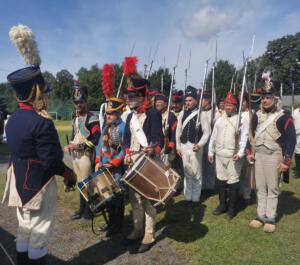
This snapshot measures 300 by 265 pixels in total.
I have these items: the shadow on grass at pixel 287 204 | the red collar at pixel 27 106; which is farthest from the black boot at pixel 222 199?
the red collar at pixel 27 106

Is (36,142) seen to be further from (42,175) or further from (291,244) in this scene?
(291,244)

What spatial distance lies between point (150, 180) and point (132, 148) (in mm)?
745

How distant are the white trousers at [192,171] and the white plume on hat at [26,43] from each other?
3559 mm

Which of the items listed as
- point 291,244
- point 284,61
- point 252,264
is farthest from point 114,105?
point 284,61

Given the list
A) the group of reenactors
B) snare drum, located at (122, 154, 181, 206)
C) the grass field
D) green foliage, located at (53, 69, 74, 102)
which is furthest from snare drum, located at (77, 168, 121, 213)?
green foliage, located at (53, 69, 74, 102)

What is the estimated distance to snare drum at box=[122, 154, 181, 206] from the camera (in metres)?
3.76

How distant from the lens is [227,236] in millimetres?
4695

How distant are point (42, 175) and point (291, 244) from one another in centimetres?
364

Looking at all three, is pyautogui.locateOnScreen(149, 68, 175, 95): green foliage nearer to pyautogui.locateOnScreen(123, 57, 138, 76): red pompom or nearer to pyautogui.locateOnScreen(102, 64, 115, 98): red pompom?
pyautogui.locateOnScreen(102, 64, 115, 98): red pompom

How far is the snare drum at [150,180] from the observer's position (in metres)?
3.76

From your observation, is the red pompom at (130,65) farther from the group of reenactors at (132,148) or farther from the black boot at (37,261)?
the black boot at (37,261)

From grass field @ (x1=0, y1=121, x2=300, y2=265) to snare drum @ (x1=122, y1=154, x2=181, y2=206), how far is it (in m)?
1.02

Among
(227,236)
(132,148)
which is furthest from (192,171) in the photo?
(132,148)

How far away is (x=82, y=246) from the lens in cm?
443
